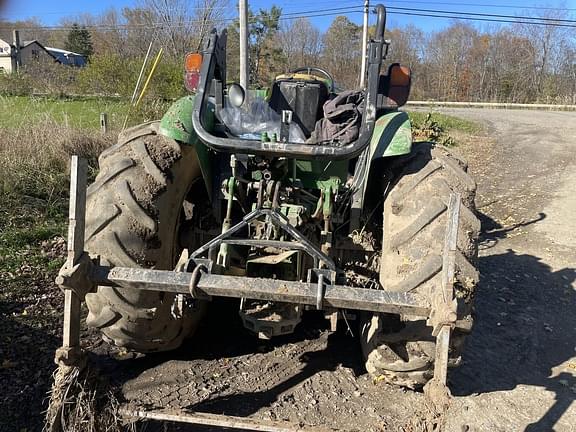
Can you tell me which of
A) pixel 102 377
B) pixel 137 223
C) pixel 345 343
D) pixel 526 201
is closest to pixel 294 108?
pixel 137 223

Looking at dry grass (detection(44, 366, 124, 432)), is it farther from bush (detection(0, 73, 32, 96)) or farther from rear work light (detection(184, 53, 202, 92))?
bush (detection(0, 73, 32, 96))

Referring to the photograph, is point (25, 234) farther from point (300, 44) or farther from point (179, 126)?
point (300, 44)

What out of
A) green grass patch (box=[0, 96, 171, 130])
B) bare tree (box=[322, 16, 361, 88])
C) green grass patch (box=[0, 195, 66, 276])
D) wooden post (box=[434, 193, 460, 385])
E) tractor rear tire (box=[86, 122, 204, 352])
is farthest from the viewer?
bare tree (box=[322, 16, 361, 88])

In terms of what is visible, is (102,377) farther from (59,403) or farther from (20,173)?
(20,173)

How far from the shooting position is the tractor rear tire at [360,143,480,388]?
273cm

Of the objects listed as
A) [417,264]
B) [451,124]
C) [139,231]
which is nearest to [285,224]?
[417,264]

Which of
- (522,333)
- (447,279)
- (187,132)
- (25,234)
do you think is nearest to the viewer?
(447,279)

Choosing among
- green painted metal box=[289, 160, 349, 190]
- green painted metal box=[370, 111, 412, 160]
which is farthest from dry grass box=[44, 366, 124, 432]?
green painted metal box=[370, 111, 412, 160]

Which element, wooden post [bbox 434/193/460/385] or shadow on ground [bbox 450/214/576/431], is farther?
shadow on ground [bbox 450/214/576/431]

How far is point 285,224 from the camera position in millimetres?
2777

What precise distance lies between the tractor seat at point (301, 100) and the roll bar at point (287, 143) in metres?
0.43

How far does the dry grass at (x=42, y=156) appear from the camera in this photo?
248 inches

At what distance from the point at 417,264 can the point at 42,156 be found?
5594 mm

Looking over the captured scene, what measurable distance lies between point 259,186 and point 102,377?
1298 mm
